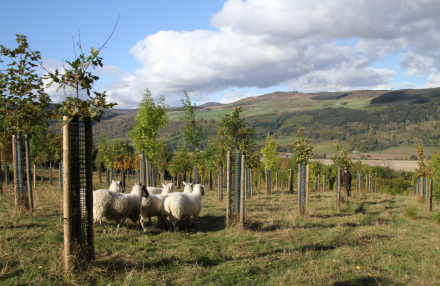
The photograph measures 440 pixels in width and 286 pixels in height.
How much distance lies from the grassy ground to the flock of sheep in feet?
1.64

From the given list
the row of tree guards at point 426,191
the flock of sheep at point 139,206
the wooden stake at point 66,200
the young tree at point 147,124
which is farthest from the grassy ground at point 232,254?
the young tree at point 147,124

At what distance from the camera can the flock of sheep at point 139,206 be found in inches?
328

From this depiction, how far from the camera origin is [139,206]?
9.13 m

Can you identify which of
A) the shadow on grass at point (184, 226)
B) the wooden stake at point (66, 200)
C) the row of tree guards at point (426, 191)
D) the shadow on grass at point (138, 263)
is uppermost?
the wooden stake at point (66, 200)

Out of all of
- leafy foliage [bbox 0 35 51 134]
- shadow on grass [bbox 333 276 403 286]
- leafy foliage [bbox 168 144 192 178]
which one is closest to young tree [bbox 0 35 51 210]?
leafy foliage [bbox 0 35 51 134]

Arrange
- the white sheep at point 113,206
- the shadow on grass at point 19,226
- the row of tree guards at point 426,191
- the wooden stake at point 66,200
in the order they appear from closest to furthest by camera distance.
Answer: the wooden stake at point 66,200, the shadow on grass at point 19,226, the white sheep at point 113,206, the row of tree guards at point 426,191

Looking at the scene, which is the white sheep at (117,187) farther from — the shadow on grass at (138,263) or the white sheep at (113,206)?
the shadow on grass at (138,263)

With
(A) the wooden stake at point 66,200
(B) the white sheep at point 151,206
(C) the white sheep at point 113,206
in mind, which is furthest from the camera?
(B) the white sheep at point 151,206

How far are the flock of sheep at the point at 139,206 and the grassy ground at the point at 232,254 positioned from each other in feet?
1.64

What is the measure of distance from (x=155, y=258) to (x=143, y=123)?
15.2 m

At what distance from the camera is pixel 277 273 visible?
5.89 m

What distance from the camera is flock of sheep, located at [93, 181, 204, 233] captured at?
834 centimetres

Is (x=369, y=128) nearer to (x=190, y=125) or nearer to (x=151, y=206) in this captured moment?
(x=190, y=125)

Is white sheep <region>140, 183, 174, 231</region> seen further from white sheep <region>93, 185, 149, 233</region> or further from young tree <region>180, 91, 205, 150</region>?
young tree <region>180, 91, 205, 150</region>
